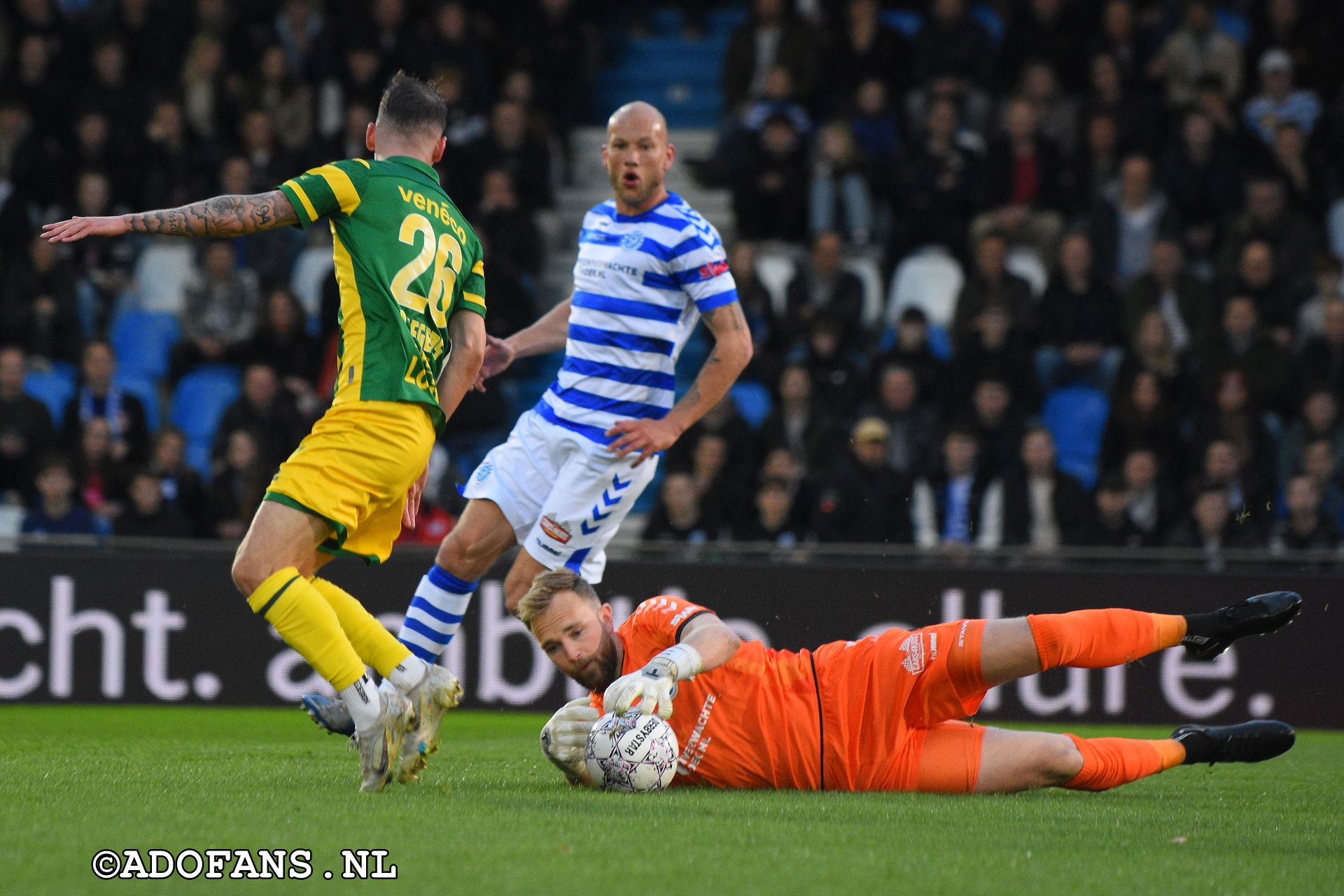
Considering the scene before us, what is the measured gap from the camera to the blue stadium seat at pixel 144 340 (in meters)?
12.7

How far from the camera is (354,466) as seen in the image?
18.2 feet

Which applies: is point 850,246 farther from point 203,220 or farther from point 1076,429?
point 203,220

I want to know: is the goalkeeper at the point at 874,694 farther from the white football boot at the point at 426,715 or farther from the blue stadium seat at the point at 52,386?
the blue stadium seat at the point at 52,386

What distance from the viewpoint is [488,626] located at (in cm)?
996

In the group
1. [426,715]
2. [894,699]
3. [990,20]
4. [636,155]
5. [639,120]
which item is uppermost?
[990,20]

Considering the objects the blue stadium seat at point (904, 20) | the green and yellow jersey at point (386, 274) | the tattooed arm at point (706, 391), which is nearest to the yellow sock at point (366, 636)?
the green and yellow jersey at point (386, 274)

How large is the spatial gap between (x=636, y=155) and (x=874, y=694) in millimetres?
2309

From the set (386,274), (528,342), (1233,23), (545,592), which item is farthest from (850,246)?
(545,592)

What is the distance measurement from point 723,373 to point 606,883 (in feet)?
9.13

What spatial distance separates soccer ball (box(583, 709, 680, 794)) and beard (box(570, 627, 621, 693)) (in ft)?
0.44

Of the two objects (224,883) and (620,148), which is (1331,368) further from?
(224,883)

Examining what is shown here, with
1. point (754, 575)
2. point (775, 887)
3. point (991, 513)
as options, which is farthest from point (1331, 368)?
point (775, 887)

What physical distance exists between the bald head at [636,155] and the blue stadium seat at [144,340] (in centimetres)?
677

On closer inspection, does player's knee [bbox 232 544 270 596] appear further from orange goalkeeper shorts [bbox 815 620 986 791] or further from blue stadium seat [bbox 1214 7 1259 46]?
blue stadium seat [bbox 1214 7 1259 46]
